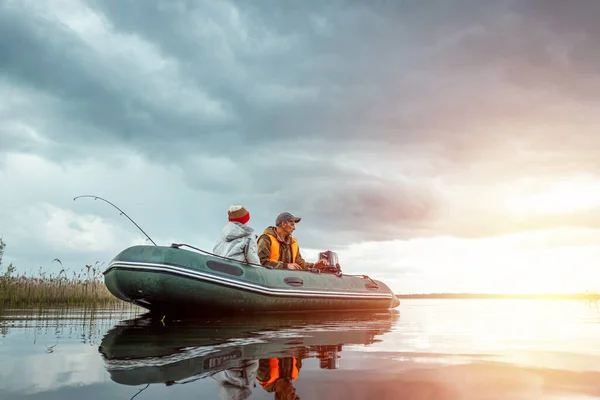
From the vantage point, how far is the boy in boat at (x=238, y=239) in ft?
30.5

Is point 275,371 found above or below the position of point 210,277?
below

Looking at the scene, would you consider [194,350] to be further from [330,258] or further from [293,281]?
[330,258]

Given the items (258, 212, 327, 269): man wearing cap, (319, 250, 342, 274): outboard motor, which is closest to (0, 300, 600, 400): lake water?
(258, 212, 327, 269): man wearing cap

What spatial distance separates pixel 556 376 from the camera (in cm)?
318

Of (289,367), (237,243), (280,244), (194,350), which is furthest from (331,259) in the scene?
(289,367)

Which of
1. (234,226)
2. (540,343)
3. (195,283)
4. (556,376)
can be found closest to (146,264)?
(195,283)

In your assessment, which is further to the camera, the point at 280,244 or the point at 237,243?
the point at 280,244

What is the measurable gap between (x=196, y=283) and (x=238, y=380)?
581 centimetres

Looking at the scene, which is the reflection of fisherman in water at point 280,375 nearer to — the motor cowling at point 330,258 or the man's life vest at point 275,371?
the man's life vest at point 275,371

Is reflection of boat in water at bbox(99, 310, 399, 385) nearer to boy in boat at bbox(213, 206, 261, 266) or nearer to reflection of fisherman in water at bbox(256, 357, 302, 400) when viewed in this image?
reflection of fisherman in water at bbox(256, 357, 302, 400)

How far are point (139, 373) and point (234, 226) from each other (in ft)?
20.6

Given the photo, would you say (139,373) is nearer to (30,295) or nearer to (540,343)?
(540,343)

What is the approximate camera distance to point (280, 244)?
11.1 m

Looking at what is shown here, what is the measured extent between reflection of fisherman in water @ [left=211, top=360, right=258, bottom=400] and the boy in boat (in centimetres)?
599
